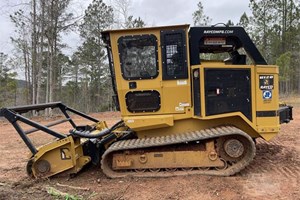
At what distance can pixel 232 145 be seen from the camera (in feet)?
18.3

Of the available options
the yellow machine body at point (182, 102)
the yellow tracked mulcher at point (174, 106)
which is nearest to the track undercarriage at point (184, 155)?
the yellow tracked mulcher at point (174, 106)

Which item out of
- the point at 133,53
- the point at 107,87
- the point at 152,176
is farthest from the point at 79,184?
the point at 107,87

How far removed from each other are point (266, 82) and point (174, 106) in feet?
Result: 5.65

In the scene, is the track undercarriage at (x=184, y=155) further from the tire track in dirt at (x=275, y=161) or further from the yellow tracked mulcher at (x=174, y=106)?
the tire track in dirt at (x=275, y=161)

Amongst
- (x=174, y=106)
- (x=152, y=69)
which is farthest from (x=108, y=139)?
(x=152, y=69)

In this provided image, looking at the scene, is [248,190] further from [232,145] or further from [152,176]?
[152,176]

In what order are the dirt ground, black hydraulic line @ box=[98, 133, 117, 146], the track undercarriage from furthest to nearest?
1. black hydraulic line @ box=[98, 133, 117, 146]
2. the track undercarriage
3. the dirt ground

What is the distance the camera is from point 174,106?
604 centimetres

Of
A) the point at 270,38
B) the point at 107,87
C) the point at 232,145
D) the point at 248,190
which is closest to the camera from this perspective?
the point at 248,190

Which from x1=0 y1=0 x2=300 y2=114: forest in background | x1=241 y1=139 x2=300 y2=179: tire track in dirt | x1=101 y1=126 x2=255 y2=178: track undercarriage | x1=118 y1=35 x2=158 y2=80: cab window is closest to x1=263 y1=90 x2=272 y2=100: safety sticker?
x1=101 y1=126 x2=255 y2=178: track undercarriage

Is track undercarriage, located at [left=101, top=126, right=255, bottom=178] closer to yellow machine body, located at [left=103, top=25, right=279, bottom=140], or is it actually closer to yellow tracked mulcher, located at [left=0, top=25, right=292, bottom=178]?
yellow tracked mulcher, located at [left=0, top=25, right=292, bottom=178]

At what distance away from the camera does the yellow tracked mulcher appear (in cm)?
569

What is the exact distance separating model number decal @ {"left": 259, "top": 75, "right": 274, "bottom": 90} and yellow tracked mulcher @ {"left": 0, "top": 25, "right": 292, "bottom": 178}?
2 cm

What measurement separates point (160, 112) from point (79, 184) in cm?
192
